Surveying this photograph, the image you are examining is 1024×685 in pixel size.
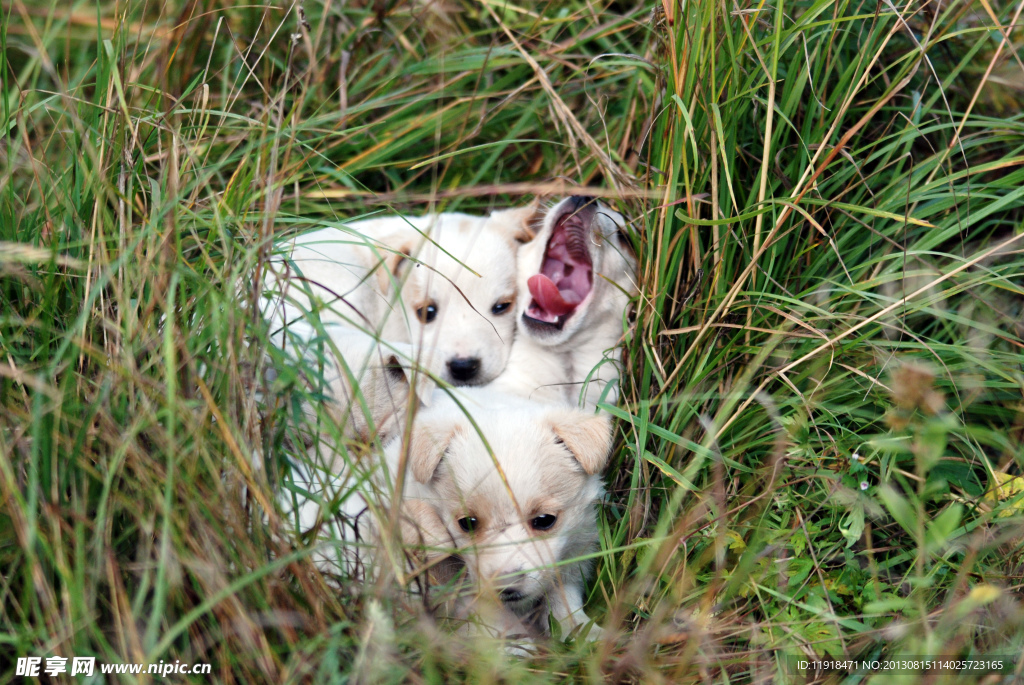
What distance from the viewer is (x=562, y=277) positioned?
3178 mm

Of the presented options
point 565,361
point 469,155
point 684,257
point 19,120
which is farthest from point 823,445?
point 19,120

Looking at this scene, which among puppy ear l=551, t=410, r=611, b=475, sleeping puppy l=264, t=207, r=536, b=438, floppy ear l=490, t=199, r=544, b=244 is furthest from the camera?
floppy ear l=490, t=199, r=544, b=244

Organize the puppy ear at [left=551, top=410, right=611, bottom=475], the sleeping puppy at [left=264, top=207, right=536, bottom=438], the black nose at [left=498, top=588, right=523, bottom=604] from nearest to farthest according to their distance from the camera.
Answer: the black nose at [left=498, top=588, right=523, bottom=604]
the puppy ear at [left=551, top=410, right=611, bottom=475]
the sleeping puppy at [left=264, top=207, right=536, bottom=438]

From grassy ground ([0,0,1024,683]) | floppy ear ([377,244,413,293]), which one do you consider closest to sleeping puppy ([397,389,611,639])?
grassy ground ([0,0,1024,683])

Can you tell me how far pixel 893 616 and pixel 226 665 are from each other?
160 cm

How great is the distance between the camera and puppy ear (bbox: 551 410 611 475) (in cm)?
217

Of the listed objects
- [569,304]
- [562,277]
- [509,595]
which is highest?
[562,277]

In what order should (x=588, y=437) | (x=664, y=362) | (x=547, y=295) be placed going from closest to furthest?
(x=588, y=437)
(x=664, y=362)
(x=547, y=295)

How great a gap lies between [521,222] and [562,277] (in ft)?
1.00

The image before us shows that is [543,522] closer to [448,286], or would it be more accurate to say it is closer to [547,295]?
[547,295]

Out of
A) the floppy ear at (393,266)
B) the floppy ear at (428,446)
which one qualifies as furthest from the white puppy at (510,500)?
the floppy ear at (393,266)

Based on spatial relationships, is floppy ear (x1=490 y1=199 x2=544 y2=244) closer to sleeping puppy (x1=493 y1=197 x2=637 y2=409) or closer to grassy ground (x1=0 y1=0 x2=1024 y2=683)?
sleeping puppy (x1=493 y1=197 x2=637 y2=409)

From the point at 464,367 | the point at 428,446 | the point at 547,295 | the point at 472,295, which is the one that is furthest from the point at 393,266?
the point at 428,446

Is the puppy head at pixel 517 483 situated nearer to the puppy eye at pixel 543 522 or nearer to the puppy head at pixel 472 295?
the puppy eye at pixel 543 522
